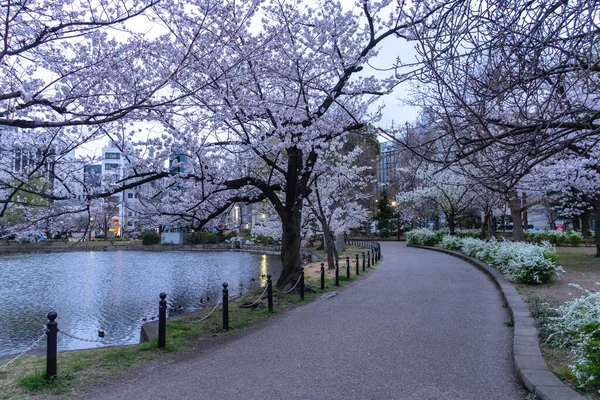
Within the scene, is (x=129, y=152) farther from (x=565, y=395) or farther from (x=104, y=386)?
(x=565, y=395)

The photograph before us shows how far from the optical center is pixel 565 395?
4.16m

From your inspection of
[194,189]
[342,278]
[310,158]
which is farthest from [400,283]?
[194,189]

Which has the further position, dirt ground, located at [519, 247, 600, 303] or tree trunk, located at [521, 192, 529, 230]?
tree trunk, located at [521, 192, 529, 230]

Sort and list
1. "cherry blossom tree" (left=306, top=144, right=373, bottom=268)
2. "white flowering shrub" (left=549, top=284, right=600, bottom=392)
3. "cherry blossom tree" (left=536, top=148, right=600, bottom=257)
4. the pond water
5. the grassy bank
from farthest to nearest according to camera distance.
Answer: "cherry blossom tree" (left=306, top=144, right=373, bottom=268) < "cherry blossom tree" (left=536, top=148, right=600, bottom=257) < the pond water < the grassy bank < "white flowering shrub" (left=549, top=284, right=600, bottom=392)

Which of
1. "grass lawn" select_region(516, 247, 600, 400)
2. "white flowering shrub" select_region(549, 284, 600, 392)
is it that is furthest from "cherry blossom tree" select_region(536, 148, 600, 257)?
"white flowering shrub" select_region(549, 284, 600, 392)

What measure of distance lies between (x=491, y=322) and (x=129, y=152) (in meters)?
8.39

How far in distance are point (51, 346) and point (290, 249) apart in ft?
24.4

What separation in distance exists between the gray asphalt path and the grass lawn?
0.53 m

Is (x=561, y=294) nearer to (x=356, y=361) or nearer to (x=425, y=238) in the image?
(x=356, y=361)

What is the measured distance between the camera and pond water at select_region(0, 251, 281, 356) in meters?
10.8

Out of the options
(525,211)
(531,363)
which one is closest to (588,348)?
(531,363)

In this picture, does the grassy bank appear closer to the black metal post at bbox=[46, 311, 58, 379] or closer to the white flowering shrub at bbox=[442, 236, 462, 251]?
the black metal post at bbox=[46, 311, 58, 379]

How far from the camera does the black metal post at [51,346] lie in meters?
5.24

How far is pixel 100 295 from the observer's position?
1630 centimetres
